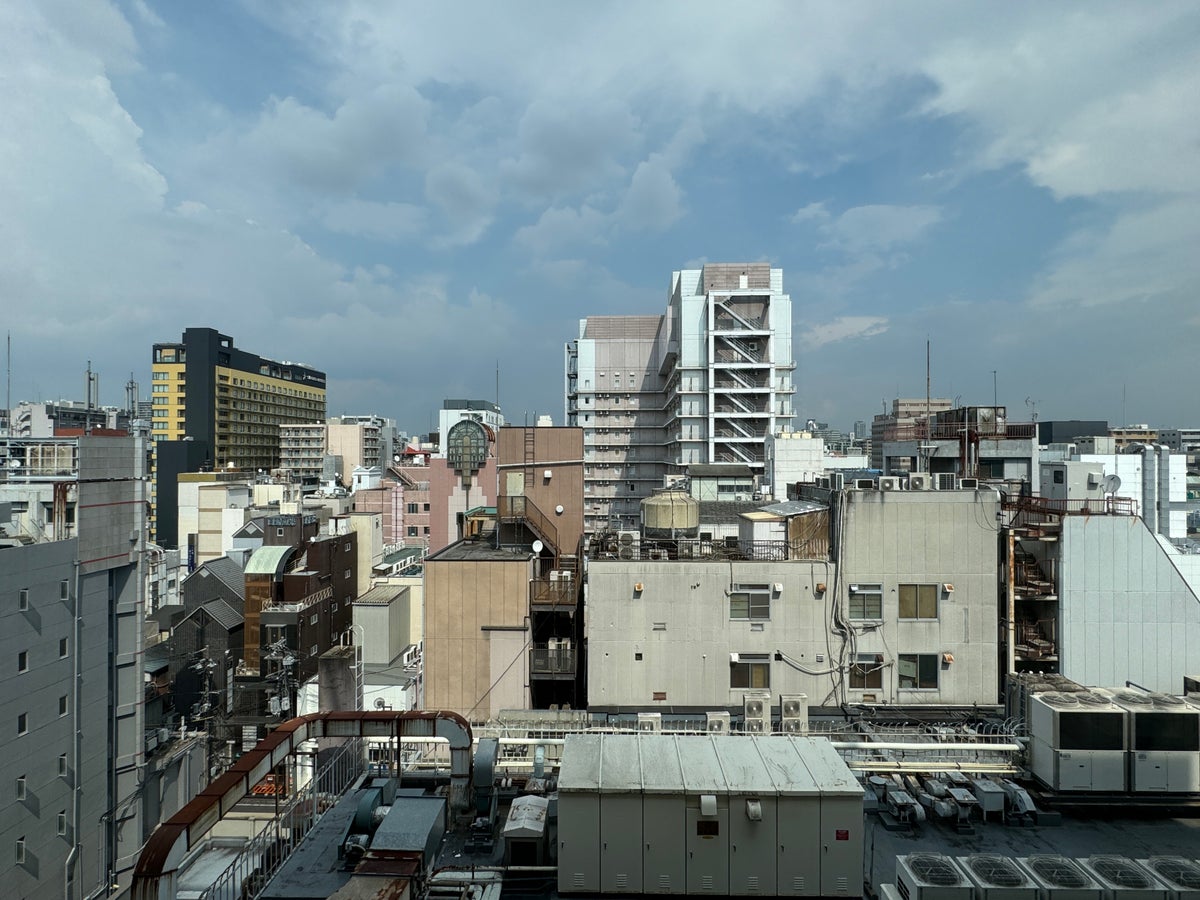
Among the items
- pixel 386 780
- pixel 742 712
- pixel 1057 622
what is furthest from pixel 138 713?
pixel 1057 622

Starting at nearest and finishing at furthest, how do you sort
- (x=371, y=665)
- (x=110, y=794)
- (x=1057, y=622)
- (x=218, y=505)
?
(x=1057, y=622) → (x=110, y=794) → (x=371, y=665) → (x=218, y=505)

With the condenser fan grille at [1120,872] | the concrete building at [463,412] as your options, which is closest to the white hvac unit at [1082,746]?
the condenser fan grille at [1120,872]

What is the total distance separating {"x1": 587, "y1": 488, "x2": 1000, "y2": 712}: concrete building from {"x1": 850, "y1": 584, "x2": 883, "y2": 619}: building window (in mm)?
26

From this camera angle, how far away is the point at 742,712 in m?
18.5

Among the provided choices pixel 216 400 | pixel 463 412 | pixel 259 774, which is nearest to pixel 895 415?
pixel 463 412

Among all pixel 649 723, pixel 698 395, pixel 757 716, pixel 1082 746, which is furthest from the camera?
pixel 698 395

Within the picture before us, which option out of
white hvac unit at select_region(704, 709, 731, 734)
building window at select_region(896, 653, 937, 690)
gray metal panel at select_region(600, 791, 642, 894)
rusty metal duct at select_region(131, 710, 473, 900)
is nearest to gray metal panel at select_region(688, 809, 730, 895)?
gray metal panel at select_region(600, 791, 642, 894)

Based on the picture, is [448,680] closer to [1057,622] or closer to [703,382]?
[1057,622]

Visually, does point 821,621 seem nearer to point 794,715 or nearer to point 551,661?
point 794,715

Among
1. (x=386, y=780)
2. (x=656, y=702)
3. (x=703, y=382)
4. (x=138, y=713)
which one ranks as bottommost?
(x=138, y=713)

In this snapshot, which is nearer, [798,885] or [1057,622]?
[798,885]

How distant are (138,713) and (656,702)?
52.9 ft

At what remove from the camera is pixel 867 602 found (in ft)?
62.5

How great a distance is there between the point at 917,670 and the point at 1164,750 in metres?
7.01
